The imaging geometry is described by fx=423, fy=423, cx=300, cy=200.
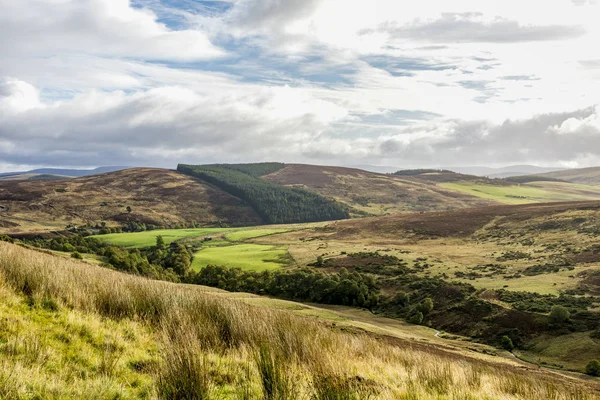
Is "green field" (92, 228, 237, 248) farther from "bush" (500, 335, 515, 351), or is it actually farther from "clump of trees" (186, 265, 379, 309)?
"bush" (500, 335, 515, 351)

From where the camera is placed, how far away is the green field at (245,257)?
3346 inches

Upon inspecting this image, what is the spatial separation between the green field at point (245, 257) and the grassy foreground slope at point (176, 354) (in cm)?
7004

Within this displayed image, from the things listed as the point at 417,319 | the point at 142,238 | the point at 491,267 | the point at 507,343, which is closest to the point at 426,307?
the point at 417,319

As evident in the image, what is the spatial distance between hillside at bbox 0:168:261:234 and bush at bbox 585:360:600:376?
13906cm

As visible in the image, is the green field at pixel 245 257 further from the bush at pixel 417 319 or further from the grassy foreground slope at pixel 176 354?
the grassy foreground slope at pixel 176 354

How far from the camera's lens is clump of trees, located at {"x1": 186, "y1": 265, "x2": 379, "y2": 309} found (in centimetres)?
5884

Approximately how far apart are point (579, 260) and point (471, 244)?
2702 centimetres

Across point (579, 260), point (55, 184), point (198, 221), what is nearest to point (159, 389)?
point (579, 260)

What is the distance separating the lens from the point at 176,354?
21.5 ft

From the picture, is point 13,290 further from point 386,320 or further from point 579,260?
point 579,260

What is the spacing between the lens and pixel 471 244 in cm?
8919

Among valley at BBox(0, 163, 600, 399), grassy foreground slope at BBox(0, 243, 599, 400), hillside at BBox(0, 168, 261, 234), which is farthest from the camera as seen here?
hillside at BBox(0, 168, 261, 234)

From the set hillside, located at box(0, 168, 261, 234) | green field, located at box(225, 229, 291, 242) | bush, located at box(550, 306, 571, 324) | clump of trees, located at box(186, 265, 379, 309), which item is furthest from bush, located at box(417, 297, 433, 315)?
hillside, located at box(0, 168, 261, 234)

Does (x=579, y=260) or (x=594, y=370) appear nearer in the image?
(x=594, y=370)
